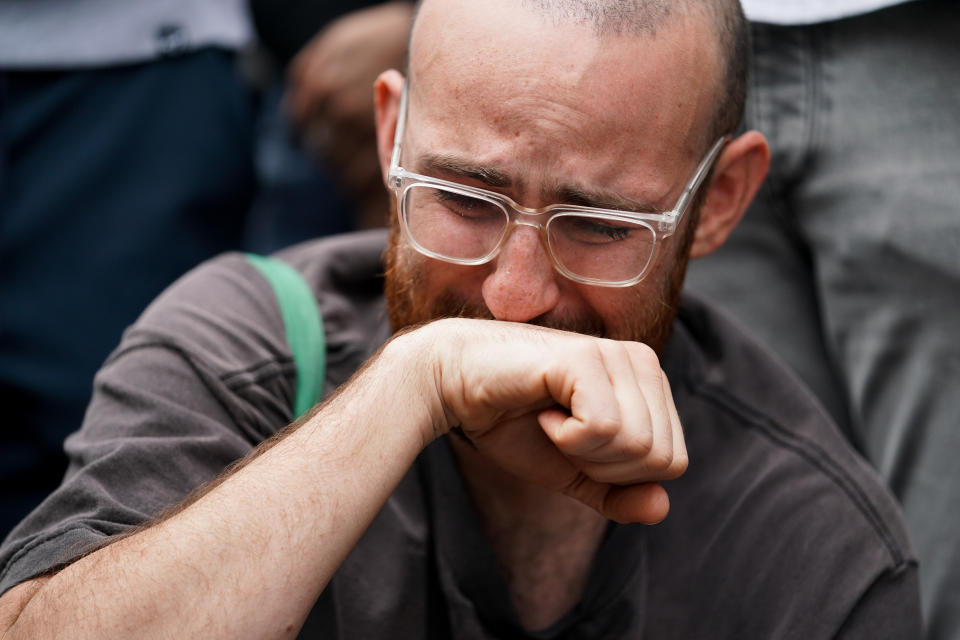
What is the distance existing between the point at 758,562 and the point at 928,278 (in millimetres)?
834

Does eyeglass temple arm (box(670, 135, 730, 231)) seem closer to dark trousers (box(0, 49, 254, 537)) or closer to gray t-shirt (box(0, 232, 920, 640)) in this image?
gray t-shirt (box(0, 232, 920, 640))

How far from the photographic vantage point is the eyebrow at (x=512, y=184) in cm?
170

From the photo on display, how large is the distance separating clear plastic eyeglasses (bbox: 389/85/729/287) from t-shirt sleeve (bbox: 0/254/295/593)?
40 centimetres

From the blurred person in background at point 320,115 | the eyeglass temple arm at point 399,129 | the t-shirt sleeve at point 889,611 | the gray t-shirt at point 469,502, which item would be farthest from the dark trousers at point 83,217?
the t-shirt sleeve at point 889,611

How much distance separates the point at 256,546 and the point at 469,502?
0.56 metres

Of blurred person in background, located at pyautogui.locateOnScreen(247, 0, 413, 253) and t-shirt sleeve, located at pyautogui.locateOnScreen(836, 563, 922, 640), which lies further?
blurred person in background, located at pyautogui.locateOnScreen(247, 0, 413, 253)

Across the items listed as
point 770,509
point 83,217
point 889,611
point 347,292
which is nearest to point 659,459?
point 770,509

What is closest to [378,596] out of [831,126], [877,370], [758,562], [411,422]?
[411,422]

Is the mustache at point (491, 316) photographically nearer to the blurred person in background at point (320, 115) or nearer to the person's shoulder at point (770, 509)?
the person's shoulder at point (770, 509)

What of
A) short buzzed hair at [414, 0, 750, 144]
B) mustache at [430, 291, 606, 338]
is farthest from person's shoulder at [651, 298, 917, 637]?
short buzzed hair at [414, 0, 750, 144]

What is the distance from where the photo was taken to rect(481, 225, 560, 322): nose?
5.60ft

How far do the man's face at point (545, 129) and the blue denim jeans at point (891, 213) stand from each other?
70 cm

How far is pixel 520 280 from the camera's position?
171cm

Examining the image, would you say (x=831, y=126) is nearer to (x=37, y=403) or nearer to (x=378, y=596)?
(x=378, y=596)
